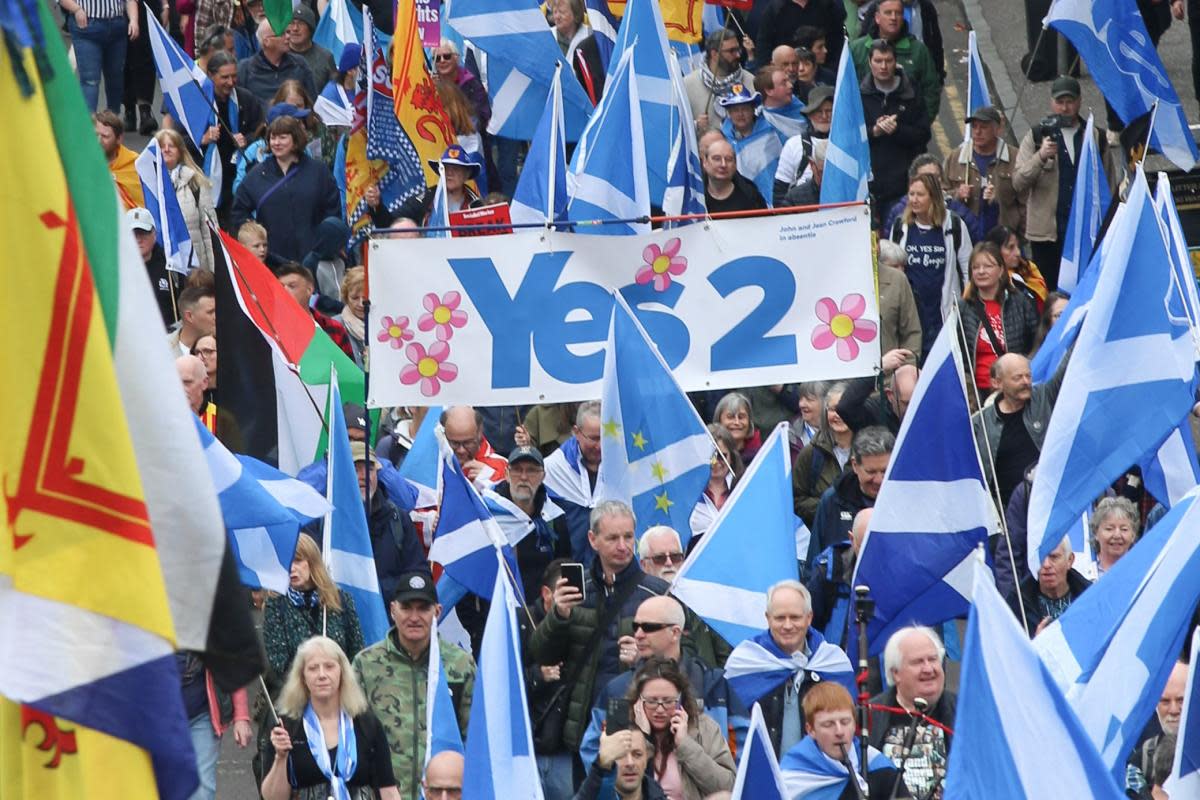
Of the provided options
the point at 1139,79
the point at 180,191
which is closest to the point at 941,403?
the point at 1139,79

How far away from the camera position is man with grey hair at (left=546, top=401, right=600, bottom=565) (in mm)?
11211

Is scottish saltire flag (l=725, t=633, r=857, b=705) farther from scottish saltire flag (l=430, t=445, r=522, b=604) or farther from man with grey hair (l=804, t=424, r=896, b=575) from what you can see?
scottish saltire flag (l=430, t=445, r=522, b=604)

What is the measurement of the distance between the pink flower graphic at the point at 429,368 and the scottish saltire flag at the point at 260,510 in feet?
3.10

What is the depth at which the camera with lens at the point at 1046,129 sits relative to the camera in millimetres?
15203

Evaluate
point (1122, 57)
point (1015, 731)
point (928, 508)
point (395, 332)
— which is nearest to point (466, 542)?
point (395, 332)

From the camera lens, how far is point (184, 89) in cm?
1728

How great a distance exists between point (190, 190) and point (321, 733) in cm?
Result: 700

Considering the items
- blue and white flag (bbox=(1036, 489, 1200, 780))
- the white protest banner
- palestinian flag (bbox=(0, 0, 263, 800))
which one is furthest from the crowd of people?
palestinian flag (bbox=(0, 0, 263, 800))

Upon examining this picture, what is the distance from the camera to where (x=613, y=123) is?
1337 centimetres

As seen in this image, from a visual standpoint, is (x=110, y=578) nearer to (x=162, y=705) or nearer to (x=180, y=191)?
(x=162, y=705)

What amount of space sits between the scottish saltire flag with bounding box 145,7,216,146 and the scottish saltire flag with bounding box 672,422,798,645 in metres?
8.18

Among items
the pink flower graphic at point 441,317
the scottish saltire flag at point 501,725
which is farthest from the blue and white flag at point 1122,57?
the scottish saltire flag at point 501,725

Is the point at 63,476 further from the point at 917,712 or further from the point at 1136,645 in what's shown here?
the point at 917,712

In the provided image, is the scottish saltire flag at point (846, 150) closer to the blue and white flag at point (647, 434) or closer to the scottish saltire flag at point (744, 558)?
the blue and white flag at point (647, 434)
